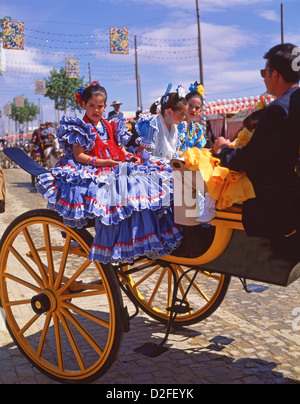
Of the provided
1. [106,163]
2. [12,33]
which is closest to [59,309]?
[106,163]

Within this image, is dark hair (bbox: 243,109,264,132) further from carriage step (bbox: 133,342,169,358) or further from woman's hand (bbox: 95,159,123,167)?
carriage step (bbox: 133,342,169,358)

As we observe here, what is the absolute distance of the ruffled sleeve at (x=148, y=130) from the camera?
3885mm

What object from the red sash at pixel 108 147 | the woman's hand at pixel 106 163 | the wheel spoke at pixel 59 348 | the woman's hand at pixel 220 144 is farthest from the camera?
the red sash at pixel 108 147

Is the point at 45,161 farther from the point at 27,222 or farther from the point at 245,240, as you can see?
the point at 245,240

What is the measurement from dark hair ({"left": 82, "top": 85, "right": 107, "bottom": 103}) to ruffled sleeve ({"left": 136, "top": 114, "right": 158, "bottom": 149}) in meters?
0.63

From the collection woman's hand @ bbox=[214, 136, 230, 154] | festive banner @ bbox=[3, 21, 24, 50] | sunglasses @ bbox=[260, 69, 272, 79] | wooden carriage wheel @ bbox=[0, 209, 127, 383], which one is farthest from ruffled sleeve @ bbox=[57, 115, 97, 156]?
festive banner @ bbox=[3, 21, 24, 50]

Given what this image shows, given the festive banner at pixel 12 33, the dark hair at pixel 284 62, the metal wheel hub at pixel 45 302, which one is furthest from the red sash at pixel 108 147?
the festive banner at pixel 12 33

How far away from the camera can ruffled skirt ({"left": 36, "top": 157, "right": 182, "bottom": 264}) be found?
2531 mm

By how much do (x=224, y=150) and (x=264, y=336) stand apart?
1774mm

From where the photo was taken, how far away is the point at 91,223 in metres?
2.76

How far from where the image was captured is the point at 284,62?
2160 mm

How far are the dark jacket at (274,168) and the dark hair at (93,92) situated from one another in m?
1.43

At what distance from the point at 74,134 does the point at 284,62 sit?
1.44 metres
